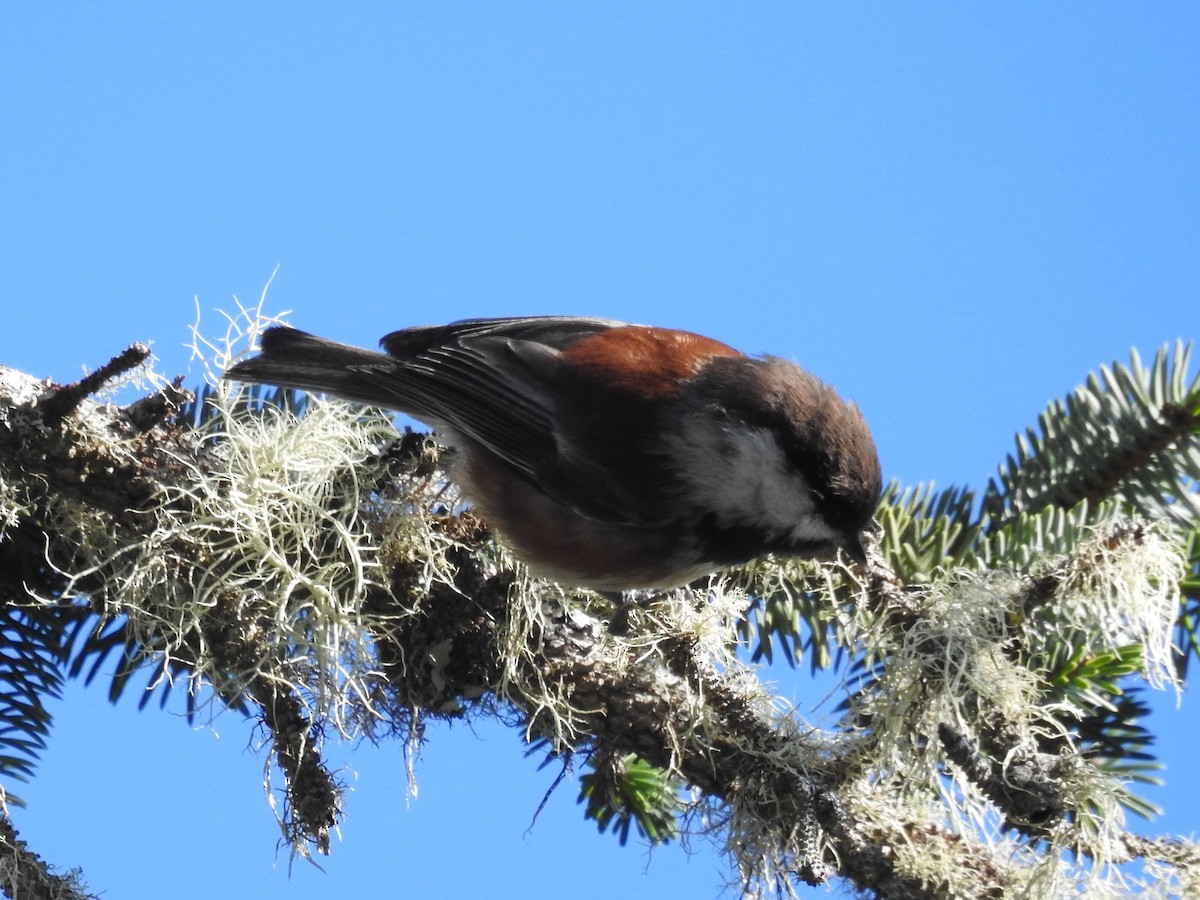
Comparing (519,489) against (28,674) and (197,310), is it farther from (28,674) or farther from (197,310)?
(28,674)

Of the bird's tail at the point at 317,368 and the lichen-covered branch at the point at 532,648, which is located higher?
the bird's tail at the point at 317,368

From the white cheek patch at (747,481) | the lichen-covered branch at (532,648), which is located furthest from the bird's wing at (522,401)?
the lichen-covered branch at (532,648)

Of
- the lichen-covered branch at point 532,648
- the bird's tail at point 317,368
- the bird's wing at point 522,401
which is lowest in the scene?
the lichen-covered branch at point 532,648

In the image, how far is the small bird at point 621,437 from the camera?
258 cm

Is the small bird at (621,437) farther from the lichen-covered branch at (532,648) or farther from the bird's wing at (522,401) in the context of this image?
the lichen-covered branch at (532,648)

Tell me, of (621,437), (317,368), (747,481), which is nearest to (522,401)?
(621,437)

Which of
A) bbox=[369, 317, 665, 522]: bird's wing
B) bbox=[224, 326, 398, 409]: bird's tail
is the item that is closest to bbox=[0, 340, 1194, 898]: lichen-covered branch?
bbox=[224, 326, 398, 409]: bird's tail

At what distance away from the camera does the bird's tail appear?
2.65m

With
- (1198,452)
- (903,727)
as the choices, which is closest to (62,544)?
(903,727)

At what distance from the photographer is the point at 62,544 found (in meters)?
2.41

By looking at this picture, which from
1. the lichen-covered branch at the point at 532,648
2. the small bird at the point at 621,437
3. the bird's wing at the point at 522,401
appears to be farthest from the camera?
the bird's wing at the point at 522,401

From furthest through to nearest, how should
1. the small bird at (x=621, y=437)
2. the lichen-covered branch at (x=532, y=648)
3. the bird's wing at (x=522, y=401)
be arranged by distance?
1. the bird's wing at (x=522, y=401)
2. the small bird at (x=621, y=437)
3. the lichen-covered branch at (x=532, y=648)

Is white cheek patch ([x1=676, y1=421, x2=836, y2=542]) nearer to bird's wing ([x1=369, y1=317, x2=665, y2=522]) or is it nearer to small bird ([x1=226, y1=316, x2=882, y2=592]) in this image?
small bird ([x1=226, y1=316, x2=882, y2=592])

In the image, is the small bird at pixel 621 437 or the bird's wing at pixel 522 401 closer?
the small bird at pixel 621 437
